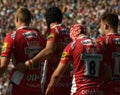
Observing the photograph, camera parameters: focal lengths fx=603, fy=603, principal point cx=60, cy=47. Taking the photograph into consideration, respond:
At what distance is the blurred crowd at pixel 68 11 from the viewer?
28812mm

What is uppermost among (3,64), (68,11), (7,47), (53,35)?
(53,35)

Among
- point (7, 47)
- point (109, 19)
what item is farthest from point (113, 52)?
point (7, 47)

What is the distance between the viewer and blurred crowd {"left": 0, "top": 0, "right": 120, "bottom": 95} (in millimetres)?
28812

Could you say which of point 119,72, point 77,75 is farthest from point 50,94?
point 119,72

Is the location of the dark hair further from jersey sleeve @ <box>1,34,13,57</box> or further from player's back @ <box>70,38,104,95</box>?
player's back @ <box>70,38,104,95</box>

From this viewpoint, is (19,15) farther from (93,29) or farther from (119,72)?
(93,29)

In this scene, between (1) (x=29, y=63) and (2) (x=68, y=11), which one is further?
(2) (x=68, y=11)

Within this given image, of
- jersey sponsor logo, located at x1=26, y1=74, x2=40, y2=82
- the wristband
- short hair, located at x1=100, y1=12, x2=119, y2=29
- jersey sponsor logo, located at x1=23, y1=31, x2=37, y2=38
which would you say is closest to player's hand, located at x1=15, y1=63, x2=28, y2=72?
the wristband

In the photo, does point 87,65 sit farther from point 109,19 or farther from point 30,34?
point 30,34

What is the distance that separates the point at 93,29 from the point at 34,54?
17.2 m

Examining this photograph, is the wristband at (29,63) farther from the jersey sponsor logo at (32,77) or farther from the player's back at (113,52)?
the player's back at (113,52)

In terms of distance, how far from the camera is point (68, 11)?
3170 cm

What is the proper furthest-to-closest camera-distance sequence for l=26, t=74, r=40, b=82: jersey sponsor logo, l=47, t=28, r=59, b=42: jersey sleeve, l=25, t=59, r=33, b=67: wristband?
l=47, t=28, r=59, b=42: jersey sleeve
l=26, t=74, r=40, b=82: jersey sponsor logo
l=25, t=59, r=33, b=67: wristband

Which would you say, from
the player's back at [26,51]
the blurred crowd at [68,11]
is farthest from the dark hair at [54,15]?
the blurred crowd at [68,11]
